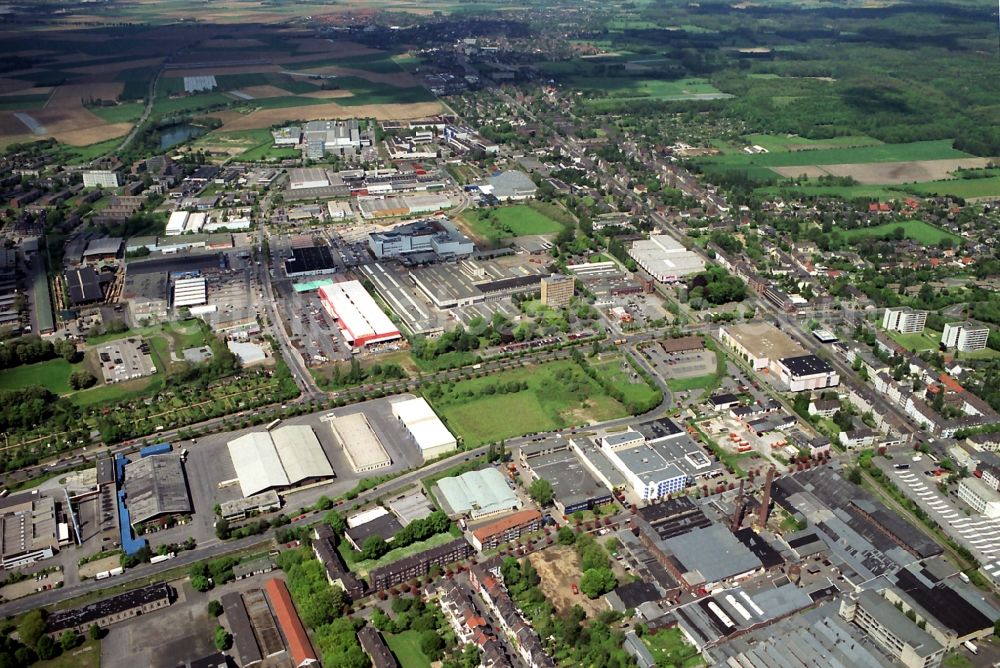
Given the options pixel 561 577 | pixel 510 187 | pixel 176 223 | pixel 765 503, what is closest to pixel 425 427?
pixel 561 577

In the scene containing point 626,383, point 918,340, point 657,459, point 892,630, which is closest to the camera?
point 892,630

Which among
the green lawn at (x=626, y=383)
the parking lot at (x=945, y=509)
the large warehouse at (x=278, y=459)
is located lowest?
the green lawn at (x=626, y=383)

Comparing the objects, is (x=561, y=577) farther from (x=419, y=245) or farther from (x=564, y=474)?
(x=419, y=245)

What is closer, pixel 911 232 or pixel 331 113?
pixel 911 232

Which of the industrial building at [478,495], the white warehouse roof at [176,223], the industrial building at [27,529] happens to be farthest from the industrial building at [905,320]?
the white warehouse roof at [176,223]

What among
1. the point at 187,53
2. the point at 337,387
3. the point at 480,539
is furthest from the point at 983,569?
the point at 187,53

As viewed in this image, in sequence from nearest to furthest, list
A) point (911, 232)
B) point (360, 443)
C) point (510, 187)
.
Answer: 1. point (360, 443)
2. point (911, 232)
3. point (510, 187)

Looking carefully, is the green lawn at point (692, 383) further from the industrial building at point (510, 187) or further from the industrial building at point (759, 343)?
the industrial building at point (510, 187)
